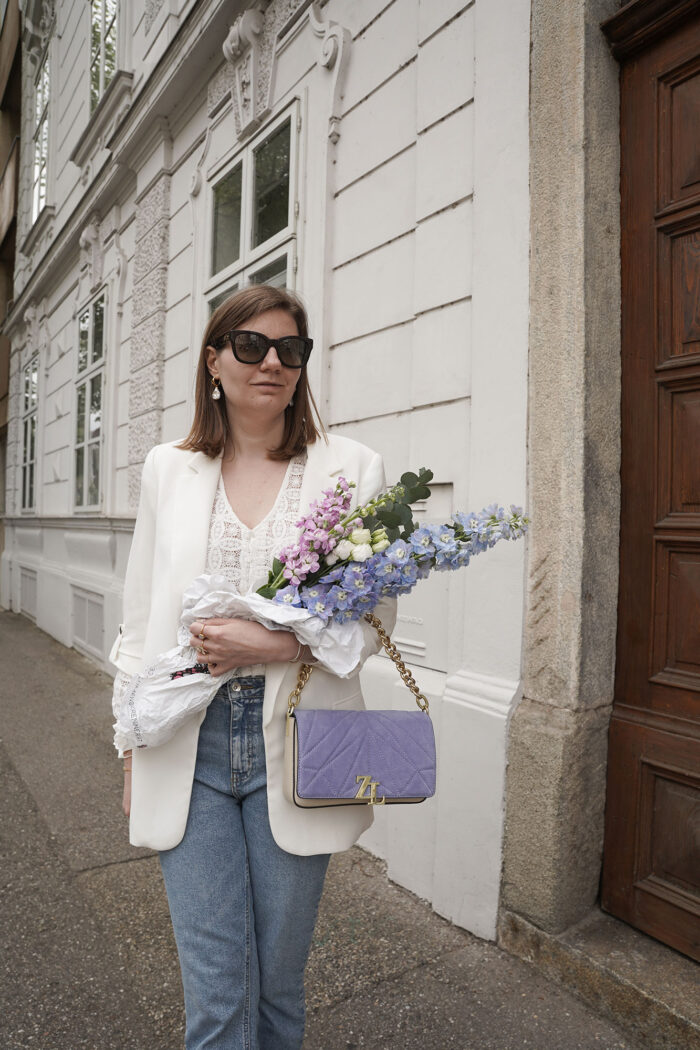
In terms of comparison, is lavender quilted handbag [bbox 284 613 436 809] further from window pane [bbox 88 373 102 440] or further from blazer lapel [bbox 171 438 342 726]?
window pane [bbox 88 373 102 440]

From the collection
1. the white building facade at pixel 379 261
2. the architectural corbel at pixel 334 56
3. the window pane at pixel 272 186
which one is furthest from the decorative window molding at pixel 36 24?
the architectural corbel at pixel 334 56

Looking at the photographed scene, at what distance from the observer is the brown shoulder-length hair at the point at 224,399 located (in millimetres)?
1629

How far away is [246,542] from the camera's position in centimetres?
158

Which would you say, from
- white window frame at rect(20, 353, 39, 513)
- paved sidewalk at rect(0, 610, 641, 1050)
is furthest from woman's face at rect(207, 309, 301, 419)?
white window frame at rect(20, 353, 39, 513)

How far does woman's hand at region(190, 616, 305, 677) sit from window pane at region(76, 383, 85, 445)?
764 centimetres

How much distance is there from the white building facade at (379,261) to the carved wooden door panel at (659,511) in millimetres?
355

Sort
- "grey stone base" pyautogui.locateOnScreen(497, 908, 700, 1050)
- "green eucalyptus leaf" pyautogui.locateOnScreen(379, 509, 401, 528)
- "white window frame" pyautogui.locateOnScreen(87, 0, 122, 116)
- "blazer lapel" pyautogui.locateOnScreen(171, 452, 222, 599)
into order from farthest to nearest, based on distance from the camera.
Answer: "white window frame" pyautogui.locateOnScreen(87, 0, 122, 116) < "grey stone base" pyautogui.locateOnScreen(497, 908, 700, 1050) < "blazer lapel" pyautogui.locateOnScreen(171, 452, 222, 599) < "green eucalyptus leaf" pyautogui.locateOnScreen(379, 509, 401, 528)

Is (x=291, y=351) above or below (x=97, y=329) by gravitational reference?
below

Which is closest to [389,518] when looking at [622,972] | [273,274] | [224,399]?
[224,399]

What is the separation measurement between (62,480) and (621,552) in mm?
8290

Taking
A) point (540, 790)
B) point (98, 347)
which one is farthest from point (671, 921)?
point (98, 347)

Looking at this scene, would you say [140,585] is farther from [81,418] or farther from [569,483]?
[81,418]

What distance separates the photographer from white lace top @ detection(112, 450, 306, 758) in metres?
1.54

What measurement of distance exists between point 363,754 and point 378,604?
0.31 meters
